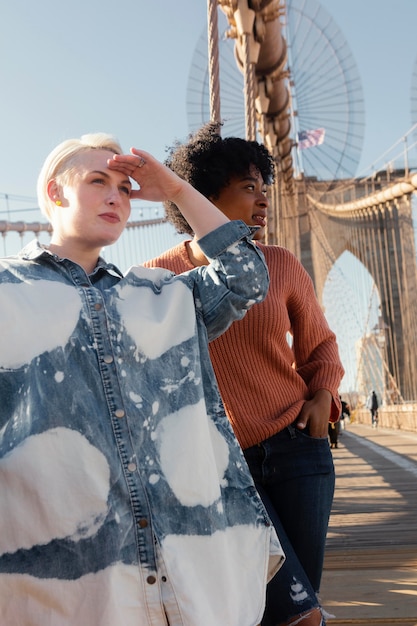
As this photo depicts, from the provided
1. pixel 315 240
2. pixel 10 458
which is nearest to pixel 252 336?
pixel 10 458

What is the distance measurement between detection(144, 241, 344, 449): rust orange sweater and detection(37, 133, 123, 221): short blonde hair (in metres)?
0.48

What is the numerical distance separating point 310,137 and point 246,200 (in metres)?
27.5

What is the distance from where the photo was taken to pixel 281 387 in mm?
1723

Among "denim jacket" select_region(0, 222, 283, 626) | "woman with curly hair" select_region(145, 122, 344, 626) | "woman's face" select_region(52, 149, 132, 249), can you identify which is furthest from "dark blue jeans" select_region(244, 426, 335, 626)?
"woman's face" select_region(52, 149, 132, 249)

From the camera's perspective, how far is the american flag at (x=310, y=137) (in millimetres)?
28234

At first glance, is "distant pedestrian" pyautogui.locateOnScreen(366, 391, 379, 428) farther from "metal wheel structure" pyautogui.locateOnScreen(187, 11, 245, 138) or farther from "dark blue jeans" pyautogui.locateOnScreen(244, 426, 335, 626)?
"dark blue jeans" pyautogui.locateOnScreen(244, 426, 335, 626)

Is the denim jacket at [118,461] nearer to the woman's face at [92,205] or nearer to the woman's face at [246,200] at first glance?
the woman's face at [92,205]

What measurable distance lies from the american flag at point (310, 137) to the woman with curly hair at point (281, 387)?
26785 mm

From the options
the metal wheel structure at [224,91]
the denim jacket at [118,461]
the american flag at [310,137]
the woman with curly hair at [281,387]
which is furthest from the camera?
the american flag at [310,137]

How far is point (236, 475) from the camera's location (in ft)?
4.09

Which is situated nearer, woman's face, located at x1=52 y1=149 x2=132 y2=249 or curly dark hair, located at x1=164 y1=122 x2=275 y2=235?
woman's face, located at x1=52 y1=149 x2=132 y2=249

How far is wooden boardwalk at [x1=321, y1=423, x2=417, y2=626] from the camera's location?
243 centimetres

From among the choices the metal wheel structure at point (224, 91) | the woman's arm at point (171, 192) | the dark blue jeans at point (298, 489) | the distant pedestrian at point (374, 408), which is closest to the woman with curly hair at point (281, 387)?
the dark blue jeans at point (298, 489)

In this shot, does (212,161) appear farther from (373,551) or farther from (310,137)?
(310,137)
